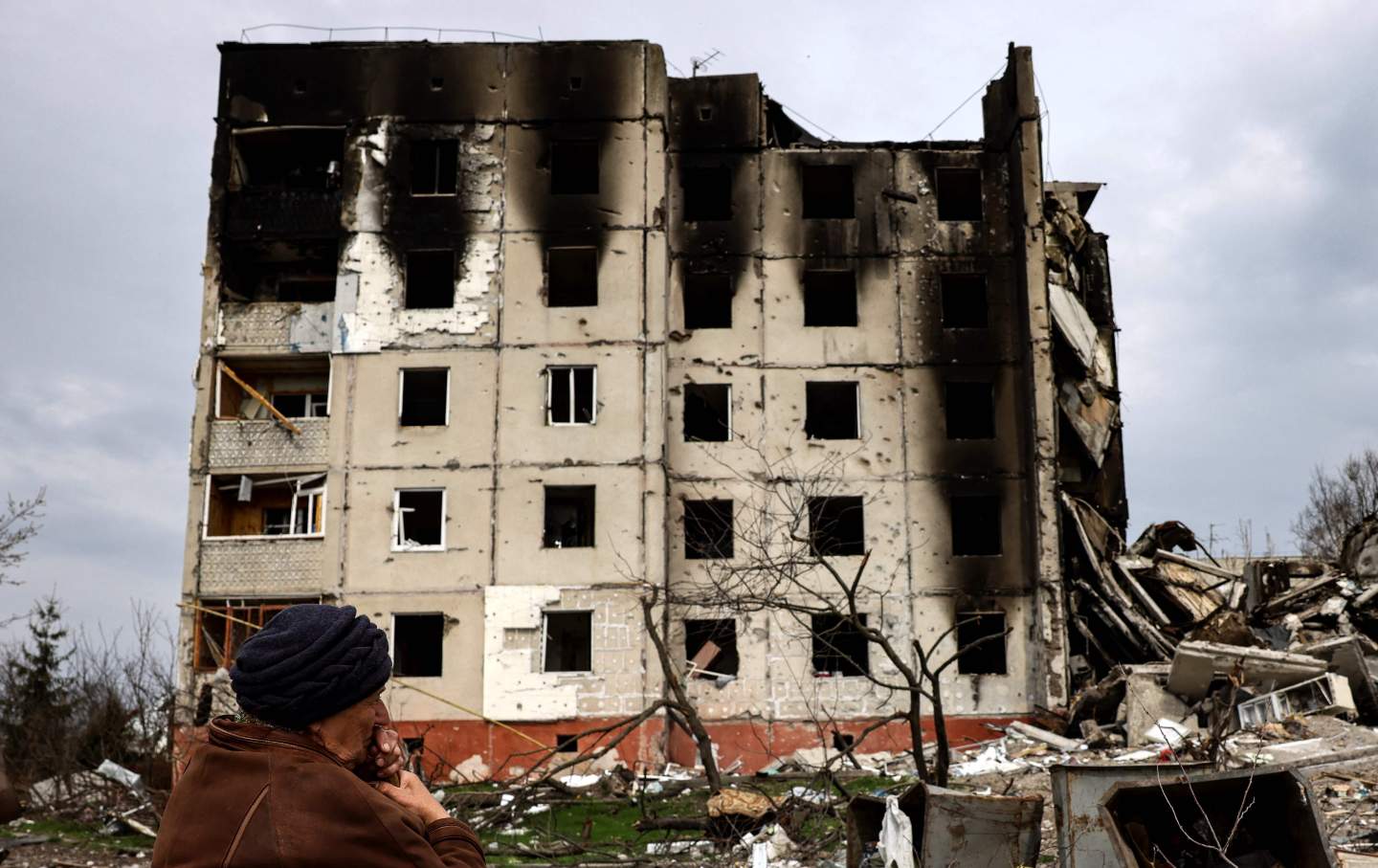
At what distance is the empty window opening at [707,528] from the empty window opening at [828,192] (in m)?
7.25

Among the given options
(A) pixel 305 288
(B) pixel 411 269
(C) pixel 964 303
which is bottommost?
(C) pixel 964 303

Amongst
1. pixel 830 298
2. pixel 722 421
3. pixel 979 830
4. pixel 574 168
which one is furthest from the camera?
pixel 830 298

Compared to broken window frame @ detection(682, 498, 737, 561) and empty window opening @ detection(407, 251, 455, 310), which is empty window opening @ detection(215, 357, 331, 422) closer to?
empty window opening @ detection(407, 251, 455, 310)

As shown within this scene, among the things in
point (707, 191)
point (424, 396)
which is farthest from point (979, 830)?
point (707, 191)

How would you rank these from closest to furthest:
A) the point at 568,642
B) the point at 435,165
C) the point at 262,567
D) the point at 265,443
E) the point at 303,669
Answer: the point at 303,669
the point at 262,567
the point at 265,443
the point at 568,642
the point at 435,165

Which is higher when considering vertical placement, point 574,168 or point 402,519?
point 574,168

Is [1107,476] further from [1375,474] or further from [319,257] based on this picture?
[1375,474]

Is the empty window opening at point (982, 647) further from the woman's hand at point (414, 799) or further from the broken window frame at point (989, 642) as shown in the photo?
the woman's hand at point (414, 799)

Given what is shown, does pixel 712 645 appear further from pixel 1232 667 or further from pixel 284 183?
pixel 284 183

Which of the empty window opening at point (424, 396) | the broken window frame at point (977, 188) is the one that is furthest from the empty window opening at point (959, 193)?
the empty window opening at point (424, 396)

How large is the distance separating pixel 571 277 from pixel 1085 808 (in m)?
22.1

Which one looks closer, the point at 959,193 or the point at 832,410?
the point at 832,410

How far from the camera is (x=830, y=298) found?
29969 mm

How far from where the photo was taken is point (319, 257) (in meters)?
28.6
